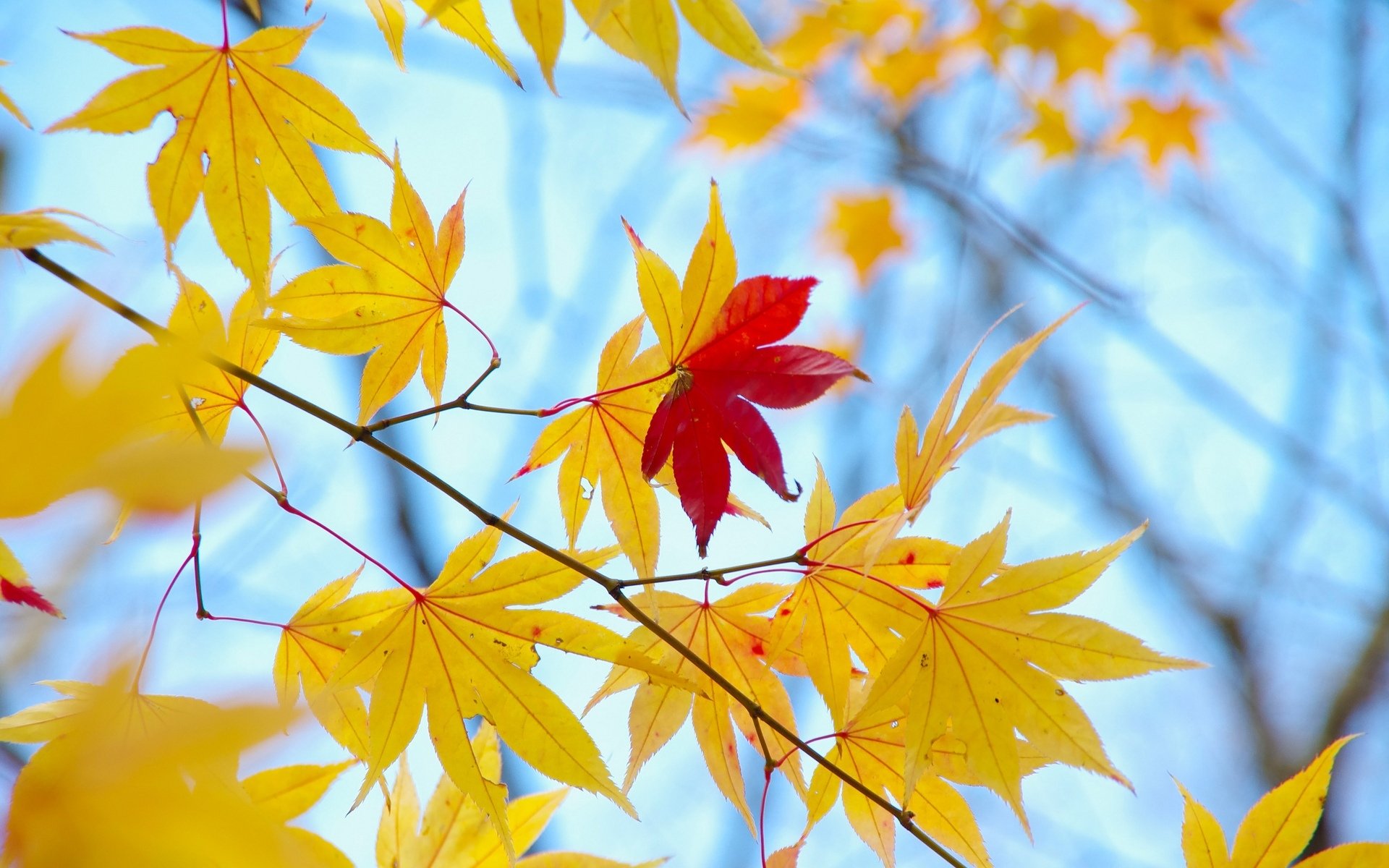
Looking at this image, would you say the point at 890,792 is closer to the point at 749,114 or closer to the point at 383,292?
the point at 383,292

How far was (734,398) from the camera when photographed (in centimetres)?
66

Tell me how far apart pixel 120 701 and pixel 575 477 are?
1.58 ft

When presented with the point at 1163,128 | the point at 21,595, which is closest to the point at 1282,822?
the point at 21,595

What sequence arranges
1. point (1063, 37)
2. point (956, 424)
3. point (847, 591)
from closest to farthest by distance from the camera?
point (956, 424) → point (847, 591) → point (1063, 37)

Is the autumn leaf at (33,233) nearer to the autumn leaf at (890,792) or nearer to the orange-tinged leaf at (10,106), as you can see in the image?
the orange-tinged leaf at (10,106)

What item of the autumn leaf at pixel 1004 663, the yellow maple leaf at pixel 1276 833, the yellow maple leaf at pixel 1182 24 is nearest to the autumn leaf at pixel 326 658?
the autumn leaf at pixel 1004 663

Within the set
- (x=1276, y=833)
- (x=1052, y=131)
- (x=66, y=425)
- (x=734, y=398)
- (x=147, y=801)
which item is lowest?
(x=1276, y=833)

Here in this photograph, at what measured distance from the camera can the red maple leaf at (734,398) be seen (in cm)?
64

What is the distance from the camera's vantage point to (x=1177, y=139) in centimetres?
287

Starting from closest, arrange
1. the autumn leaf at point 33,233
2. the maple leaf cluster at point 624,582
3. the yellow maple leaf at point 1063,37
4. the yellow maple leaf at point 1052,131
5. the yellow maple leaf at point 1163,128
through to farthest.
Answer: the autumn leaf at point 33,233 → the maple leaf cluster at point 624,582 → the yellow maple leaf at point 1063,37 → the yellow maple leaf at point 1052,131 → the yellow maple leaf at point 1163,128

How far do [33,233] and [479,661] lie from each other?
1.28ft

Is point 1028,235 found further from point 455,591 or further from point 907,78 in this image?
point 455,591

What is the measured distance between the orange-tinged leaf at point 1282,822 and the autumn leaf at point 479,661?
48 cm

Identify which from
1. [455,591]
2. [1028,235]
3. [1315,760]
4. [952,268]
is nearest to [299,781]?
[455,591]
